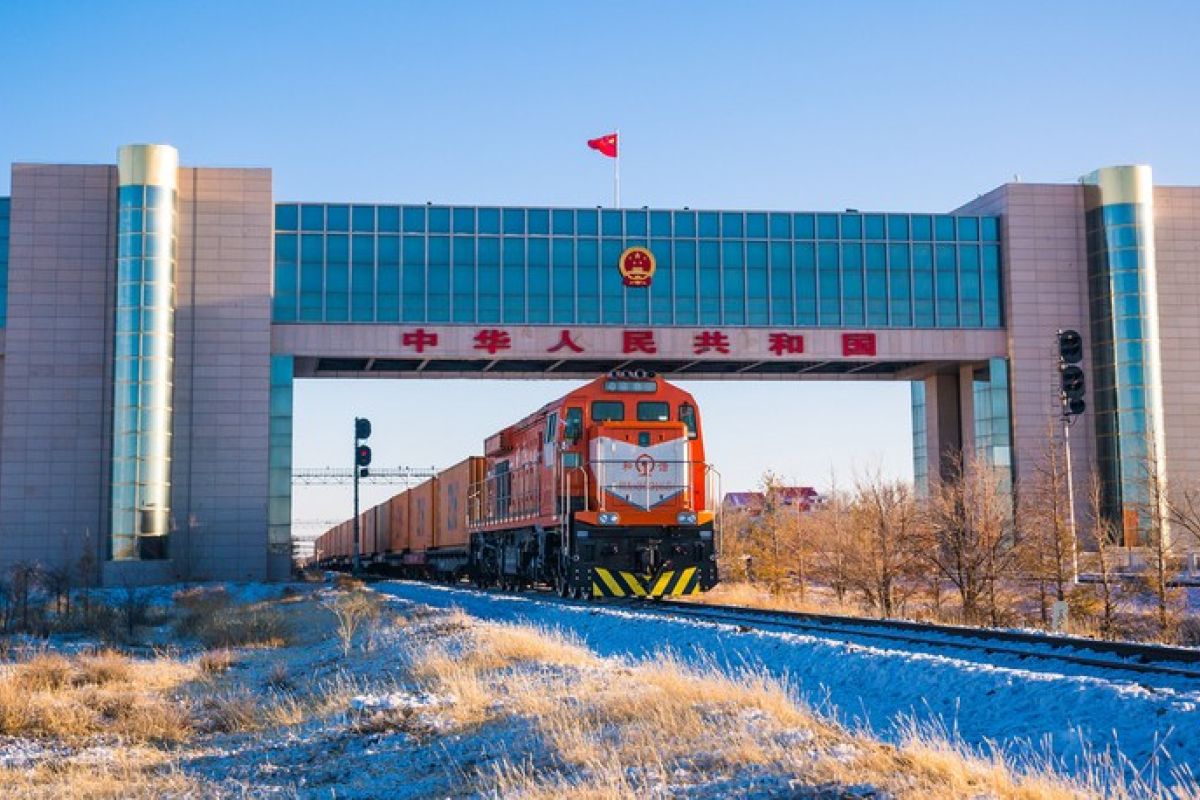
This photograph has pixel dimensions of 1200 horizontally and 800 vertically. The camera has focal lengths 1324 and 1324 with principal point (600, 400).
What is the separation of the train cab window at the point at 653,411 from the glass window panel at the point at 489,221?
2581 cm

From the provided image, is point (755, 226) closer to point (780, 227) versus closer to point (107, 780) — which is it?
point (780, 227)

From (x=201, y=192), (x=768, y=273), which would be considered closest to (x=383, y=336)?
(x=201, y=192)

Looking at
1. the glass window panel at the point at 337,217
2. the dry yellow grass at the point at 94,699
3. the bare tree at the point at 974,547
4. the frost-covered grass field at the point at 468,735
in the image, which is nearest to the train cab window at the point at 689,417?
the frost-covered grass field at the point at 468,735

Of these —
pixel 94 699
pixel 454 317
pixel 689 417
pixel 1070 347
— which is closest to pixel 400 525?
pixel 454 317

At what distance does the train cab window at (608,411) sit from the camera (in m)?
27.2

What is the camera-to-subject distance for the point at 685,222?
5297cm

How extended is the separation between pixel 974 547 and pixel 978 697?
22.8m

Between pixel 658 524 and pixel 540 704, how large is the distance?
1491 centimetres

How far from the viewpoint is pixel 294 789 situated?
10.1 m

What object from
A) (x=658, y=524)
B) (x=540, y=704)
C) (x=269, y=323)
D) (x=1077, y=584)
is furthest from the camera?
(x=269, y=323)

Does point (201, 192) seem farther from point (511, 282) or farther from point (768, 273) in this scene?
point (768, 273)

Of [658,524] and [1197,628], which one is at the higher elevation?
[658,524]

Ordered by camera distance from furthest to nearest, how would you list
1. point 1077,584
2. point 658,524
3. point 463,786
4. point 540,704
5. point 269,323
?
point 269,323, point 1077,584, point 658,524, point 540,704, point 463,786

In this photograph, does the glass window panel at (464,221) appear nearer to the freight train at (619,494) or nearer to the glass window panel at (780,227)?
the glass window panel at (780,227)
